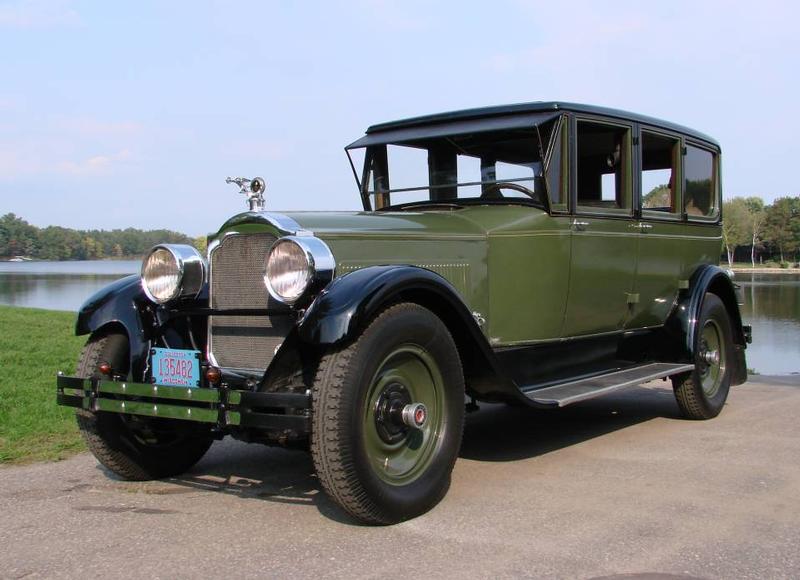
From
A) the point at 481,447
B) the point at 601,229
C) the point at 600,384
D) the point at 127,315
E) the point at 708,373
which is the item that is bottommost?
the point at 481,447

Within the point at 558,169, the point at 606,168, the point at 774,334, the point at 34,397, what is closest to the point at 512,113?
the point at 558,169

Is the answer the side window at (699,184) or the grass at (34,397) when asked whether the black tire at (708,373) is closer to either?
the side window at (699,184)

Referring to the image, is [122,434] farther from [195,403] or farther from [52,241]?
[52,241]

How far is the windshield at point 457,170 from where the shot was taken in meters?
5.26

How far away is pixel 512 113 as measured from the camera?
210 inches

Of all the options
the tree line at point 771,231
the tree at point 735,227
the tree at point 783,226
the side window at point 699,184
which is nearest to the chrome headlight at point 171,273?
the side window at point 699,184

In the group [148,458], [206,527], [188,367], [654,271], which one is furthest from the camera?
[654,271]

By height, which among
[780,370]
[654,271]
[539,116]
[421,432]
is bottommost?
[780,370]

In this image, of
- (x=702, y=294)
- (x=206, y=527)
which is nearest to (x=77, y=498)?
(x=206, y=527)

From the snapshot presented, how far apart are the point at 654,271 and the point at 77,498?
4.34 metres

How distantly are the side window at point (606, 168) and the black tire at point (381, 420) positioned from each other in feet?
7.28

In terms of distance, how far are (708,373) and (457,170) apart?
9.76 ft

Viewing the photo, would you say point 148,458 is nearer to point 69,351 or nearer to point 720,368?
point 720,368

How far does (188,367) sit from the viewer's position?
4.04m
